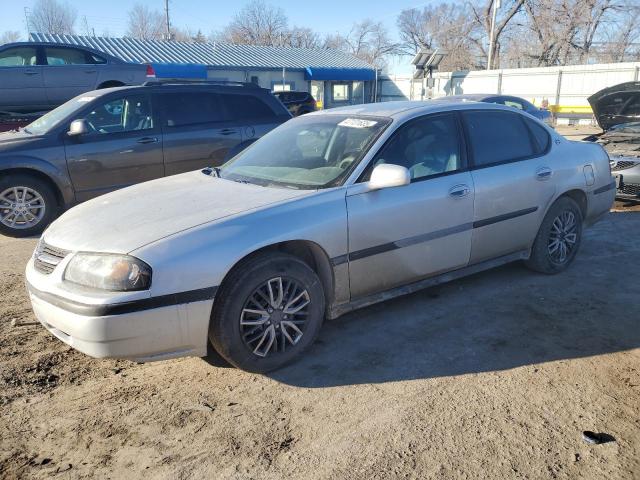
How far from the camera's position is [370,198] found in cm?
372

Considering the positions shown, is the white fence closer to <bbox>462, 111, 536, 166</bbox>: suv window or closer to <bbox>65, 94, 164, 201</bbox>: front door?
<bbox>65, 94, 164, 201</bbox>: front door

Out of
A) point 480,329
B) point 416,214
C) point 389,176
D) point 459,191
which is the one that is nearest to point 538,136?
point 459,191

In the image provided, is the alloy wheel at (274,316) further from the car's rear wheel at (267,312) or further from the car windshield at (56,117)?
the car windshield at (56,117)

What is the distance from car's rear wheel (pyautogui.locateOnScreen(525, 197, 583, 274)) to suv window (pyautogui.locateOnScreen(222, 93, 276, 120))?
4.30m

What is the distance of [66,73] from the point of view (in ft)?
37.5

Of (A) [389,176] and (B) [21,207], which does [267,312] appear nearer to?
(A) [389,176]

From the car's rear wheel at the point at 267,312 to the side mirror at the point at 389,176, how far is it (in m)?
0.75

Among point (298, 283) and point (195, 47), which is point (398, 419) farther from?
point (195, 47)

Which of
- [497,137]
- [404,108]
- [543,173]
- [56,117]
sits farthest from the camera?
[56,117]


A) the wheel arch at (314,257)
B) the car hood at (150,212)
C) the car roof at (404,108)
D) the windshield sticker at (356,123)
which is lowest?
the wheel arch at (314,257)

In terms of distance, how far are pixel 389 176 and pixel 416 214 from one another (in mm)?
461

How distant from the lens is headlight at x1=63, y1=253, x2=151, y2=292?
292 centimetres

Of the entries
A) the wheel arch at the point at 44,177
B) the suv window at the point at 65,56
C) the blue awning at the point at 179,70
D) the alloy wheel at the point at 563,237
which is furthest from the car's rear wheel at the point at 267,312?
the blue awning at the point at 179,70

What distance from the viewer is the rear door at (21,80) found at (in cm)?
1098
